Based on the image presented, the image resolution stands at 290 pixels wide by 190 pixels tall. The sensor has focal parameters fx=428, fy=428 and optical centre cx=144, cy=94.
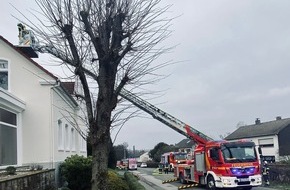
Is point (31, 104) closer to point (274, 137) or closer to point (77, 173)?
point (77, 173)

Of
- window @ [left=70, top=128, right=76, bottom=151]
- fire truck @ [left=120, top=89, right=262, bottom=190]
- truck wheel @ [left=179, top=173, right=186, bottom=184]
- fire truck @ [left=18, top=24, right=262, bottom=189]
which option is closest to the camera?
fire truck @ [left=18, top=24, right=262, bottom=189]

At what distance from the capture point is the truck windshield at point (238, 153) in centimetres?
2439

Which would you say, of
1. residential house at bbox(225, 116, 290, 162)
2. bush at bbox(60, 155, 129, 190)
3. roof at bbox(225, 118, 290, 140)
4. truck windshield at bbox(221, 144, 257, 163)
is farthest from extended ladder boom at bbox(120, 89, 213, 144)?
roof at bbox(225, 118, 290, 140)

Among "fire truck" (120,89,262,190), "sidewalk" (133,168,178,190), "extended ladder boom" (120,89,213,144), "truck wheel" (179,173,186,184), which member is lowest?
"sidewalk" (133,168,178,190)

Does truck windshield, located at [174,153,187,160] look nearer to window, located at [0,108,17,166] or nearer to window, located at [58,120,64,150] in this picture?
window, located at [58,120,64,150]

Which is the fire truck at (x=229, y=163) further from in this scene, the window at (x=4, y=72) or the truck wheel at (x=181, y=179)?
the truck wheel at (x=181, y=179)

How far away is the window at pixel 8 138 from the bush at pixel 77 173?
261cm

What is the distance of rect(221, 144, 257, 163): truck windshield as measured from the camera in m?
24.4

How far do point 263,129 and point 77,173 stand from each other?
46437 mm

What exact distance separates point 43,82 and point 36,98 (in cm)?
82

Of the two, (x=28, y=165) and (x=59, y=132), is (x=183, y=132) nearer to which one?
(x=59, y=132)

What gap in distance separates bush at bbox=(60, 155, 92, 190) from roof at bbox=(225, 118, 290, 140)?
41659 mm

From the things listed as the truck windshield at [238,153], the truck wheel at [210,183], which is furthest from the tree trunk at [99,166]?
the truck wheel at [210,183]

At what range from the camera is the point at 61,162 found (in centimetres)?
2117
